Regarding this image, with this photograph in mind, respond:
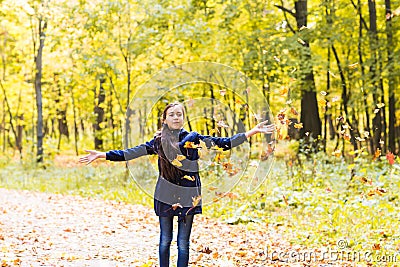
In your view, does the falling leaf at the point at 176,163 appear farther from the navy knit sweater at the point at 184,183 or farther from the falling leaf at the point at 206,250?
the falling leaf at the point at 206,250

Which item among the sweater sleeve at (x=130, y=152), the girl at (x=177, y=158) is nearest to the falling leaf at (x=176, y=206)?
the girl at (x=177, y=158)

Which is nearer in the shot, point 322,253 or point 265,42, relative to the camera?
point 322,253

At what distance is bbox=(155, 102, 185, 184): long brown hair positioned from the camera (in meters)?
4.71

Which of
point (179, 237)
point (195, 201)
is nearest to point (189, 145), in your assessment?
point (195, 201)

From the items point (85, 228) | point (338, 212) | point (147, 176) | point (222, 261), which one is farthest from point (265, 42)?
point (222, 261)

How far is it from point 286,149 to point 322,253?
10876mm

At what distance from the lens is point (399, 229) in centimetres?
714

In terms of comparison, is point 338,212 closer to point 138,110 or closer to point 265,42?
point 138,110

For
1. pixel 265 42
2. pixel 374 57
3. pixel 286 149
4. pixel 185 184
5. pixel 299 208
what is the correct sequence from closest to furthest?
pixel 185 184 < pixel 299 208 < pixel 374 57 < pixel 265 42 < pixel 286 149

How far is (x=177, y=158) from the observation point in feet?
15.3

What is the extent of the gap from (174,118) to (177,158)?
387 millimetres

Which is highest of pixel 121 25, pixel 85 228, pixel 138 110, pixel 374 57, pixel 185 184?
pixel 121 25

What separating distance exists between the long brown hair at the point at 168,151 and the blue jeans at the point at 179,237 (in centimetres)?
43

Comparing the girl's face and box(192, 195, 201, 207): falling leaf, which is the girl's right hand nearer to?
the girl's face
